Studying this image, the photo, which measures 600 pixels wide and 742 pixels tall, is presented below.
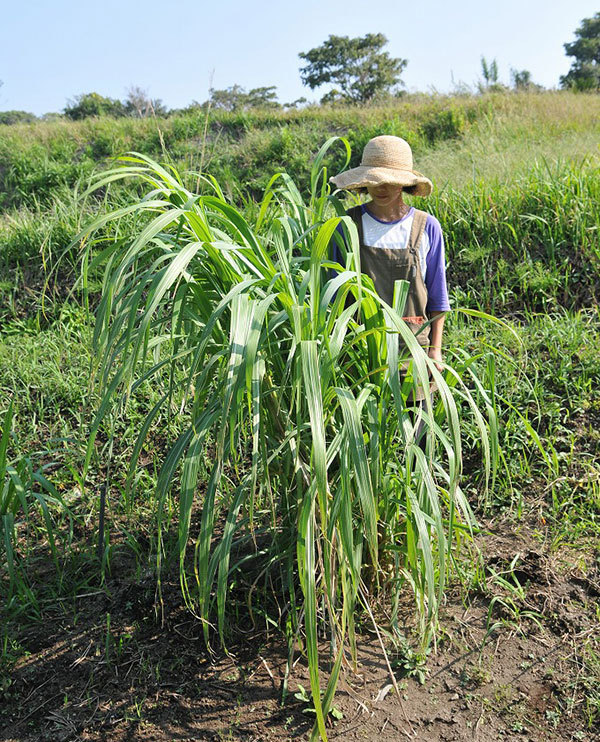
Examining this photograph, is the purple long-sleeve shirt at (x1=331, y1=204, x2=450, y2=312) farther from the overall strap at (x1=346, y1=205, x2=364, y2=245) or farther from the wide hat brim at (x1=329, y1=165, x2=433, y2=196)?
the wide hat brim at (x1=329, y1=165, x2=433, y2=196)

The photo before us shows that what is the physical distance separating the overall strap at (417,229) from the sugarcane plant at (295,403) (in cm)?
29

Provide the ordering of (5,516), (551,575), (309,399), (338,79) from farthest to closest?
(338,79)
(551,575)
(5,516)
(309,399)

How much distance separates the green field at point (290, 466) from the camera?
6.23 ft

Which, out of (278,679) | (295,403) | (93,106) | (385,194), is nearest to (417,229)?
Answer: (385,194)

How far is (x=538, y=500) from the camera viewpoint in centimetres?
298

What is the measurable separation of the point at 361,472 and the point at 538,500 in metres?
1.55

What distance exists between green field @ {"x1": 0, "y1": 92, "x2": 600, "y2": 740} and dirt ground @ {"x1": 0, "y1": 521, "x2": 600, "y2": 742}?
11 mm

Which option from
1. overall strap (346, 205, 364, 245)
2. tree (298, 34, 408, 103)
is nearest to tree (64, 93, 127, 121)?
tree (298, 34, 408, 103)

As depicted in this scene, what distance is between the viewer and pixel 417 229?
2506 millimetres

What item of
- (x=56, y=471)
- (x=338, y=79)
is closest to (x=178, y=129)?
(x=56, y=471)

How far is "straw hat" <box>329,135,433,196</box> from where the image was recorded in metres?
2.39

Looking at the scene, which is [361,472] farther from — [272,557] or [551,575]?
[551,575]

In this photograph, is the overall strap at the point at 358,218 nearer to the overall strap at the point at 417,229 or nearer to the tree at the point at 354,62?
the overall strap at the point at 417,229

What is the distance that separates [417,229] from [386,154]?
28 cm
